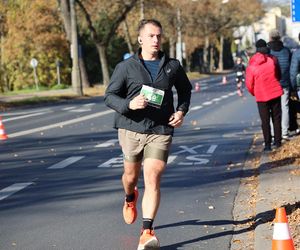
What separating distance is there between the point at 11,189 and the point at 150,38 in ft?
14.3

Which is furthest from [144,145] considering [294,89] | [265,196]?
[294,89]

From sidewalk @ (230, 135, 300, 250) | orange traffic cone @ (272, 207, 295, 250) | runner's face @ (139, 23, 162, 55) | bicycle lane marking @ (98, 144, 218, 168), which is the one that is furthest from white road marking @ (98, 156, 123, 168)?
orange traffic cone @ (272, 207, 295, 250)

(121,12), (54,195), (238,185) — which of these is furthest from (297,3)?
(121,12)

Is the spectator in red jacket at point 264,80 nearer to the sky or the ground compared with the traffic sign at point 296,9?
nearer to the ground

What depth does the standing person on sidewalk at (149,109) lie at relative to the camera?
614cm

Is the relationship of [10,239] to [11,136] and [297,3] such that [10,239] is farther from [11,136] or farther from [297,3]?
[11,136]

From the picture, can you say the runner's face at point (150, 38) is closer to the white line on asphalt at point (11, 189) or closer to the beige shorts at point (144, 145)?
the beige shorts at point (144, 145)

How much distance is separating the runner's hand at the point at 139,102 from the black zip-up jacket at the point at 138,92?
6.0 inches

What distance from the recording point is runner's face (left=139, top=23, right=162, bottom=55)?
612 centimetres

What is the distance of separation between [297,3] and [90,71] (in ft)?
192

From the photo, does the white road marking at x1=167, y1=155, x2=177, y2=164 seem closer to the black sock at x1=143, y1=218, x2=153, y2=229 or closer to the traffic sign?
the traffic sign

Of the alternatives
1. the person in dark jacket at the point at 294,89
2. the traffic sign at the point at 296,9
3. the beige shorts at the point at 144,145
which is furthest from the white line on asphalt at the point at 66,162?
the beige shorts at the point at 144,145

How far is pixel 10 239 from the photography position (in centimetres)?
688

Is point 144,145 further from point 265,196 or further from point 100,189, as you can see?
point 100,189
